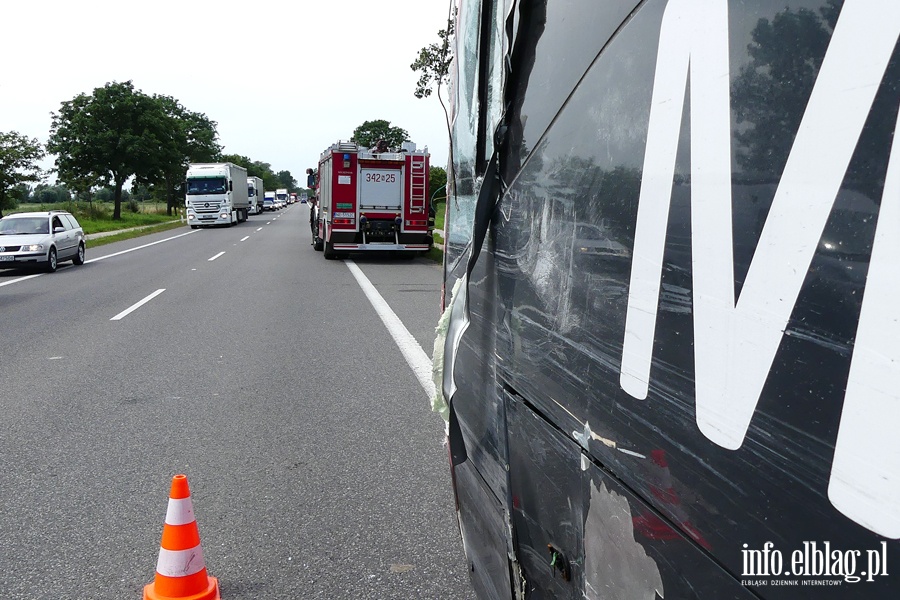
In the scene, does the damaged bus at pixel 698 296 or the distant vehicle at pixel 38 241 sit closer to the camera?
the damaged bus at pixel 698 296

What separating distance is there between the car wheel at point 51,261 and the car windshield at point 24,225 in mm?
657

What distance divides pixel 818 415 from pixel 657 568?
0.51m

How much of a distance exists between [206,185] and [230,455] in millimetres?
40899

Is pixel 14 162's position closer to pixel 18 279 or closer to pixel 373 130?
pixel 18 279

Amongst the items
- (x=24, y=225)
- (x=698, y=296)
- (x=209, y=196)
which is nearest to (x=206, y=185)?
(x=209, y=196)

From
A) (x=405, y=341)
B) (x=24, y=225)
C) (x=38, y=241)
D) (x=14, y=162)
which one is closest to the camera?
(x=405, y=341)

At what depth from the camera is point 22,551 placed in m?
3.62

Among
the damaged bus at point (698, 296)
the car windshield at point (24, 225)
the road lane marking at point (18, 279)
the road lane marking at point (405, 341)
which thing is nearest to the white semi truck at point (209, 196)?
the car windshield at point (24, 225)

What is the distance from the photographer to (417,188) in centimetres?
2023

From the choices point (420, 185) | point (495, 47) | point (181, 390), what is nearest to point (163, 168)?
point (420, 185)

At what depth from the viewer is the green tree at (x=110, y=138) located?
49938mm

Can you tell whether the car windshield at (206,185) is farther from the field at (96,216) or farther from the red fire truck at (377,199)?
the red fire truck at (377,199)

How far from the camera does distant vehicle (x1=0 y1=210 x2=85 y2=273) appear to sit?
57.3 ft

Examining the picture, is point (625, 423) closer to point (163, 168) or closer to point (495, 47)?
point (495, 47)
